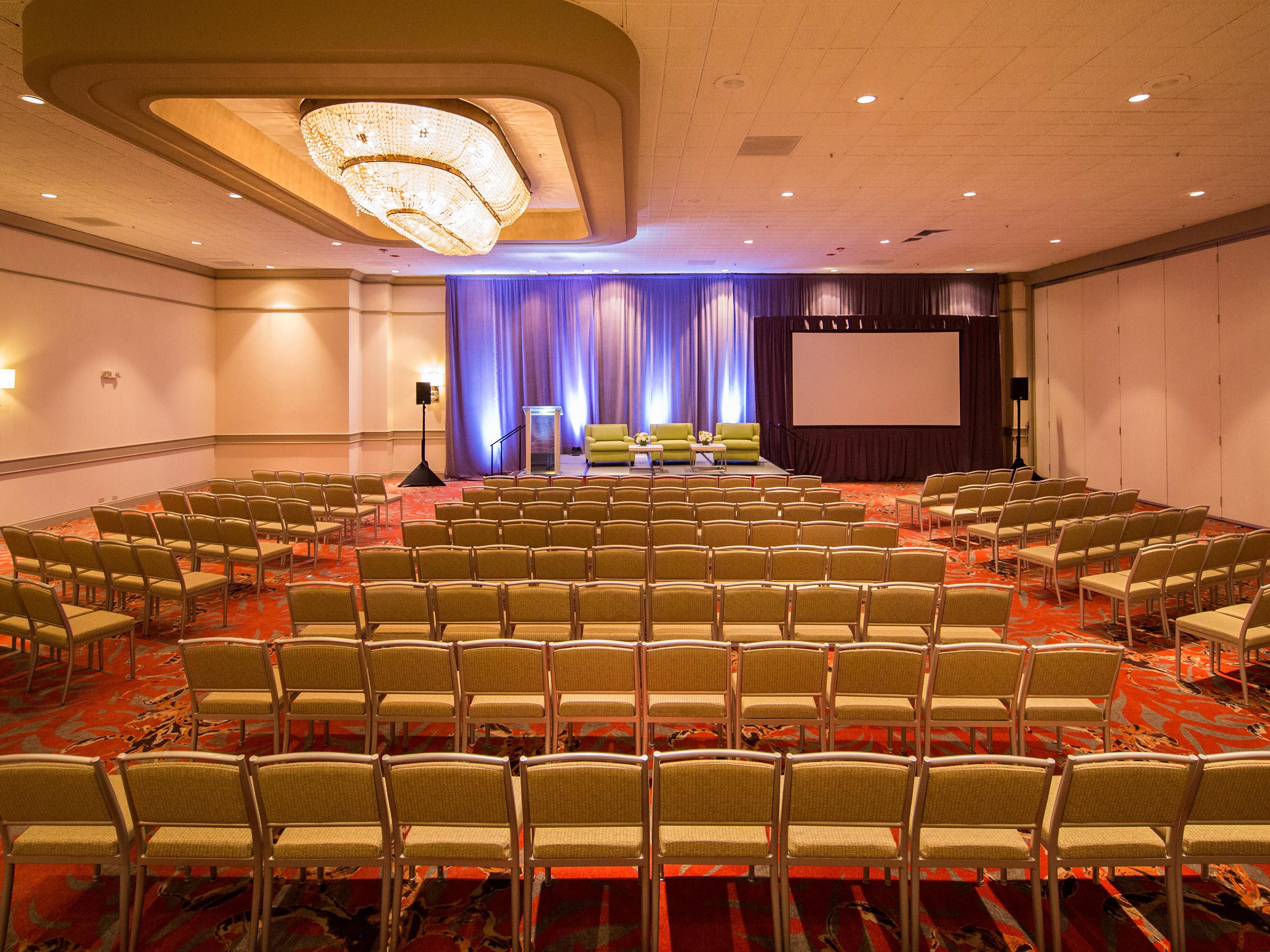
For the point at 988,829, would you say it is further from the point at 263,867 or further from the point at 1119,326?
the point at 1119,326

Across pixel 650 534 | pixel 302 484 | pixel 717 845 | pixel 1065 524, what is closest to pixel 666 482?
pixel 650 534

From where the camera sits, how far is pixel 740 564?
242 inches

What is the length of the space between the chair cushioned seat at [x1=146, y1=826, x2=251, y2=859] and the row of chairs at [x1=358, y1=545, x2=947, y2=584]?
320 centimetres

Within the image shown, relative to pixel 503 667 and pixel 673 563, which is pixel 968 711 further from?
pixel 673 563

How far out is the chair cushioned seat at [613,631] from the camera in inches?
199

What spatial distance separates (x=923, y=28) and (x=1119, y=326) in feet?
35.2

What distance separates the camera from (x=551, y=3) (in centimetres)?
491

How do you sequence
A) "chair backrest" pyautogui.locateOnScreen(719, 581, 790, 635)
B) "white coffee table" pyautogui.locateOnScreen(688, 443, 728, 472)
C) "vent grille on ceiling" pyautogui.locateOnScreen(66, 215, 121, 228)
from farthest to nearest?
"white coffee table" pyautogui.locateOnScreen(688, 443, 728, 472)
"vent grille on ceiling" pyautogui.locateOnScreen(66, 215, 121, 228)
"chair backrest" pyautogui.locateOnScreen(719, 581, 790, 635)

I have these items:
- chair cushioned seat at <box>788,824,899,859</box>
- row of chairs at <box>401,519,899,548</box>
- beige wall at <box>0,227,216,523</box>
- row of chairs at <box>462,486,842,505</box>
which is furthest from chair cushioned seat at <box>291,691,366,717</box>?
beige wall at <box>0,227,216,523</box>

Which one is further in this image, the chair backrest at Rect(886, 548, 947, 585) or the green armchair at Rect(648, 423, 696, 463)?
the green armchair at Rect(648, 423, 696, 463)

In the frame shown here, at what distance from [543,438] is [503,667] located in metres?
11.3

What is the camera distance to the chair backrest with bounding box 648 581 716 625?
5109 mm

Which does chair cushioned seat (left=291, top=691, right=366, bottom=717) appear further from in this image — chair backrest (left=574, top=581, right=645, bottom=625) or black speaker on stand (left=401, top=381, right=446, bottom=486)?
black speaker on stand (left=401, top=381, right=446, bottom=486)

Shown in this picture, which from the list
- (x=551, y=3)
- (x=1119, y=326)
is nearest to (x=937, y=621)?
(x=551, y=3)
